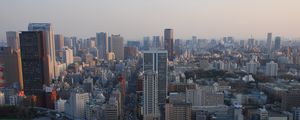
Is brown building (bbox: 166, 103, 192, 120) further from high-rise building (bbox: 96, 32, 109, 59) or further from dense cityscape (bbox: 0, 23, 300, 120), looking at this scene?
high-rise building (bbox: 96, 32, 109, 59)

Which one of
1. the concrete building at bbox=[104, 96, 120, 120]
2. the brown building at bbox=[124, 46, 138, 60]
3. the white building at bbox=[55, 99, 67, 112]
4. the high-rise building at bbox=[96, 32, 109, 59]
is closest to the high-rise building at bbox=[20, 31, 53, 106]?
the white building at bbox=[55, 99, 67, 112]

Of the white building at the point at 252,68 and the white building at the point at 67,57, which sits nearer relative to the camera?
the white building at the point at 252,68

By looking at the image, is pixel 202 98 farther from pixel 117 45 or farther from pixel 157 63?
pixel 117 45

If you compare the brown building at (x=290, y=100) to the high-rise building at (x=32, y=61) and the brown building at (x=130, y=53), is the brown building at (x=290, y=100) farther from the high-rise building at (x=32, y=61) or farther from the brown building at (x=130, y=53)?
the brown building at (x=130, y=53)

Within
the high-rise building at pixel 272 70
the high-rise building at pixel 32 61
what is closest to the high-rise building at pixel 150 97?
the high-rise building at pixel 32 61

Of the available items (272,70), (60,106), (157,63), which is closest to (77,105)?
(60,106)
